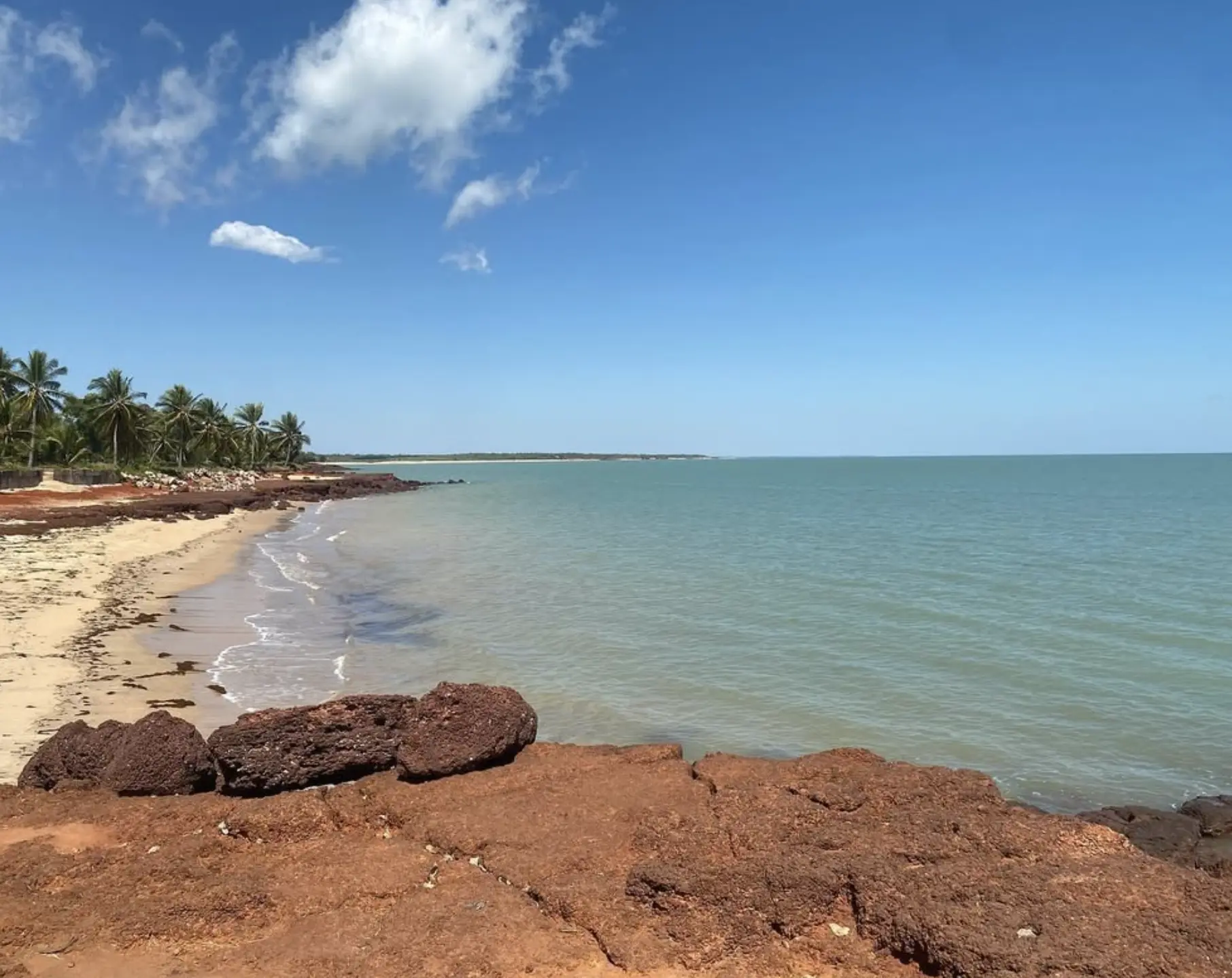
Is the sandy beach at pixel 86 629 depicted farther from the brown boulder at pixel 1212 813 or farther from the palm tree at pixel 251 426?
the palm tree at pixel 251 426

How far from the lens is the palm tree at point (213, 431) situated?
88.9 m

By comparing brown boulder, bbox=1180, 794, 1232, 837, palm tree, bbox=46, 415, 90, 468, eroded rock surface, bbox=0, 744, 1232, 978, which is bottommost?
brown boulder, bbox=1180, 794, 1232, 837

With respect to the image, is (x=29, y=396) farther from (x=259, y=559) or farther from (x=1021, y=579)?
(x=1021, y=579)

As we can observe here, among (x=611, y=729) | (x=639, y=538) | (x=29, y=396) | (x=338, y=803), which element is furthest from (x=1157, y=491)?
A: (x=29, y=396)

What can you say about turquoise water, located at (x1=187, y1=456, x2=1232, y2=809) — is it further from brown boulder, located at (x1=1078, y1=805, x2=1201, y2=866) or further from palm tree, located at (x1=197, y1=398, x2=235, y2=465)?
palm tree, located at (x1=197, y1=398, x2=235, y2=465)

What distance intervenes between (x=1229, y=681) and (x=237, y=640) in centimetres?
1918

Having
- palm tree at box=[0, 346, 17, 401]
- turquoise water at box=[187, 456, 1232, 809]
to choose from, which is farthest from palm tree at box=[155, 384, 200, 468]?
turquoise water at box=[187, 456, 1232, 809]

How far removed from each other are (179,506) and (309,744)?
44.4m

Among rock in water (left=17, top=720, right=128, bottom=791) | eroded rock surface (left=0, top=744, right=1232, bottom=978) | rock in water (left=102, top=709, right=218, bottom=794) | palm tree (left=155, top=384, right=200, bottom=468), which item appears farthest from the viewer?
palm tree (left=155, top=384, right=200, bottom=468)

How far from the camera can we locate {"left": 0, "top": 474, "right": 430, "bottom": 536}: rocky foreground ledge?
33.5 metres

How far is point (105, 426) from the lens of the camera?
222 ft

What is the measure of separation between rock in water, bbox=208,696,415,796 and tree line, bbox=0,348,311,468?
6143 centimetres

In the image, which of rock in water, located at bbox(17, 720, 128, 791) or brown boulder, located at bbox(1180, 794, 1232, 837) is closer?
rock in water, located at bbox(17, 720, 128, 791)

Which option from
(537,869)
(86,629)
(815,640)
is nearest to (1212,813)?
(537,869)
